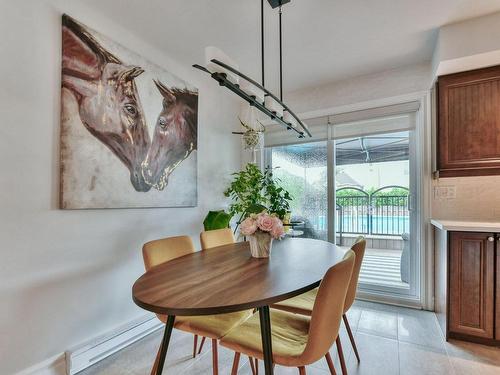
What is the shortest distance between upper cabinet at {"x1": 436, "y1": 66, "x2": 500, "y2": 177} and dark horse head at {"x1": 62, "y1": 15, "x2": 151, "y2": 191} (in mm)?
2651

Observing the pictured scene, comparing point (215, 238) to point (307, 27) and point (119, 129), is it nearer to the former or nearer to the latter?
point (119, 129)

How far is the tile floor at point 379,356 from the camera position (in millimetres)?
1825

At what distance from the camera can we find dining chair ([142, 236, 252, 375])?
1463 mm

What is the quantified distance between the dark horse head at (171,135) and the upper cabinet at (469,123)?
2367mm

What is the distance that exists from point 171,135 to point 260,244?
4.77 ft

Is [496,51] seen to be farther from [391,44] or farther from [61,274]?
[61,274]

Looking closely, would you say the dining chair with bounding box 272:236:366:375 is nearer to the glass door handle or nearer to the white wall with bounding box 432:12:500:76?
the glass door handle

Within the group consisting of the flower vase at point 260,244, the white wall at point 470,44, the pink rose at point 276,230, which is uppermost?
the white wall at point 470,44

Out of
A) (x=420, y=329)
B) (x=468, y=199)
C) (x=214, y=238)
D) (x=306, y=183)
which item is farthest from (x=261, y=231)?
(x=468, y=199)

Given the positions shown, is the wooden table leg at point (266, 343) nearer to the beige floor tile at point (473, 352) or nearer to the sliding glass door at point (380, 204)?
the beige floor tile at point (473, 352)

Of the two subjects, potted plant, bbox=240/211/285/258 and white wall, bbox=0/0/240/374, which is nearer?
white wall, bbox=0/0/240/374

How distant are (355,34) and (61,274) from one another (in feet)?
9.53

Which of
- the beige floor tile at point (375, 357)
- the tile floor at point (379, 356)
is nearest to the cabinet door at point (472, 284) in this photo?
the tile floor at point (379, 356)

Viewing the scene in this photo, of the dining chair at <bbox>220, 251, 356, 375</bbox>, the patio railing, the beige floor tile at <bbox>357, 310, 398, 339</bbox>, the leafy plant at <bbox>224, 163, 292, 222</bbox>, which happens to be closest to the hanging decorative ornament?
the leafy plant at <bbox>224, 163, 292, 222</bbox>
